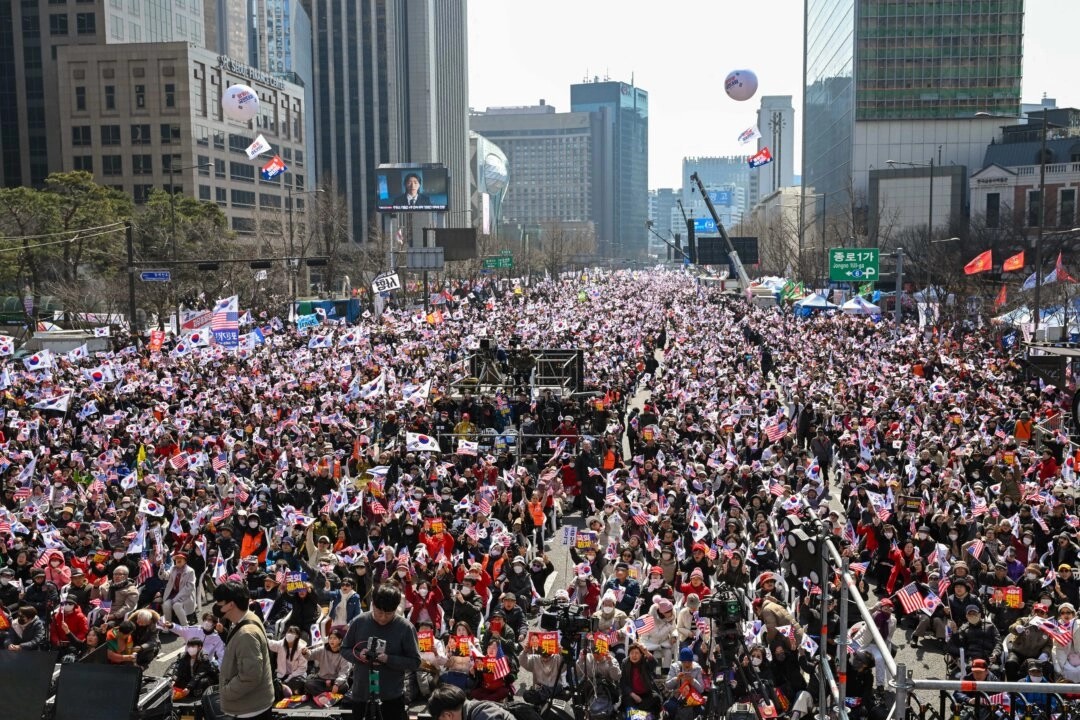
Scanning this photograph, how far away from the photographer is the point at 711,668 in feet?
35.1

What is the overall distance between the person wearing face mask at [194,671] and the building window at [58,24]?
9638 centimetres

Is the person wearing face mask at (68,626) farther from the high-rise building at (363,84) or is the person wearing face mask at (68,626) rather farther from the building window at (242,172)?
the high-rise building at (363,84)

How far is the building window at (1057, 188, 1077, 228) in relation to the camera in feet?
232

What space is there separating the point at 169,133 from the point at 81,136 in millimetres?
7992

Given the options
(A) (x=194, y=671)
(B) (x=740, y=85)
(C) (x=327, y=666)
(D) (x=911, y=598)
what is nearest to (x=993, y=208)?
(B) (x=740, y=85)

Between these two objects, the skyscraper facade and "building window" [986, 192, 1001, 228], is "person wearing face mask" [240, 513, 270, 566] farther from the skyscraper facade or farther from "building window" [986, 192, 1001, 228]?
the skyscraper facade

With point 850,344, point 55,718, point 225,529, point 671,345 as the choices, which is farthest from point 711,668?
point 671,345

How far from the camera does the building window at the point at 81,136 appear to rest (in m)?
92.5

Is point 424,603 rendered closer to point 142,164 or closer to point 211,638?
point 211,638

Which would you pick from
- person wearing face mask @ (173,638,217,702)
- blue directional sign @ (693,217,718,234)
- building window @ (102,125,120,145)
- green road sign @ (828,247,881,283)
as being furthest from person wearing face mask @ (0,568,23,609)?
building window @ (102,125,120,145)

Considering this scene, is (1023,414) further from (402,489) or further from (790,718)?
(790,718)

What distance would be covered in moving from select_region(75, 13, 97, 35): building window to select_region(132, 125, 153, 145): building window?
9966 millimetres

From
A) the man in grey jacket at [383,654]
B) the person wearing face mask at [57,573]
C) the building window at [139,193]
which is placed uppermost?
the building window at [139,193]

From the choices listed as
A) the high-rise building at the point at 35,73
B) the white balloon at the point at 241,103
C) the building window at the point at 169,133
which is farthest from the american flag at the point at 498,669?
the high-rise building at the point at 35,73
